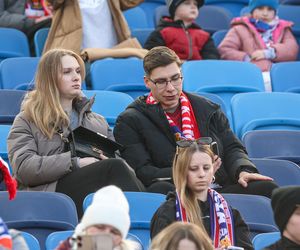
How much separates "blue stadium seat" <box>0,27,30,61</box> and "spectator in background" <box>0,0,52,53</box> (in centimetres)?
29

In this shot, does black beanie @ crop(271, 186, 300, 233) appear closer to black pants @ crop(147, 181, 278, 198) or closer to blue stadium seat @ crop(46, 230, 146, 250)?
blue stadium seat @ crop(46, 230, 146, 250)

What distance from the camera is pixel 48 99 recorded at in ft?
23.2

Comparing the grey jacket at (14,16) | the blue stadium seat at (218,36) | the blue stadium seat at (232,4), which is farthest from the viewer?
the blue stadium seat at (232,4)

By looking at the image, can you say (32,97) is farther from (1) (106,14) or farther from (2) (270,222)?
(1) (106,14)

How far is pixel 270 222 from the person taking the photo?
21.5 feet

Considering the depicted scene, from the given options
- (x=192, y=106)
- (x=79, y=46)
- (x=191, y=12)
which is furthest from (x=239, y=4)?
(x=192, y=106)

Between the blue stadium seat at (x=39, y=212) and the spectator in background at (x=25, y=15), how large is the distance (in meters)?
3.62

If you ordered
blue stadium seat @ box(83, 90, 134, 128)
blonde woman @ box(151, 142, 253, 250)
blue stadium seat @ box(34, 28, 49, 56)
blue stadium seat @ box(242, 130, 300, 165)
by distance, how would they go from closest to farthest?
blonde woman @ box(151, 142, 253, 250) → blue stadium seat @ box(242, 130, 300, 165) → blue stadium seat @ box(83, 90, 134, 128) → blue stadium seat @ box(34, 28, 49, 56)

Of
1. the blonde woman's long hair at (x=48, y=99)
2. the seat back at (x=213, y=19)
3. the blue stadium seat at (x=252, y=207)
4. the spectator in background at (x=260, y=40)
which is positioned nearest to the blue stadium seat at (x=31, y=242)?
the blue stadium seat at (x=252, y=207)

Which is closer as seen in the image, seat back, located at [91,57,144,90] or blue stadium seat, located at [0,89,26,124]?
blue stadium seat, located at [0,89,26,124]

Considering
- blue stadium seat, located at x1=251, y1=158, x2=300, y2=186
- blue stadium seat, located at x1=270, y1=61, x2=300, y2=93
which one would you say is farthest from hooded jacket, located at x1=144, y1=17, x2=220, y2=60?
blue stadium seat, located at x1=251, y1=158, x2=300, y2=186

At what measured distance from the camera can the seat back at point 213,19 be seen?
1083 cm

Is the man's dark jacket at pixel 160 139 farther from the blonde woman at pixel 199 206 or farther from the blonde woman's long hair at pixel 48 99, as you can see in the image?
the blonde woman at pixel 199 206

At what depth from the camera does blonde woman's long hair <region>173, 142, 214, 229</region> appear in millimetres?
5871
